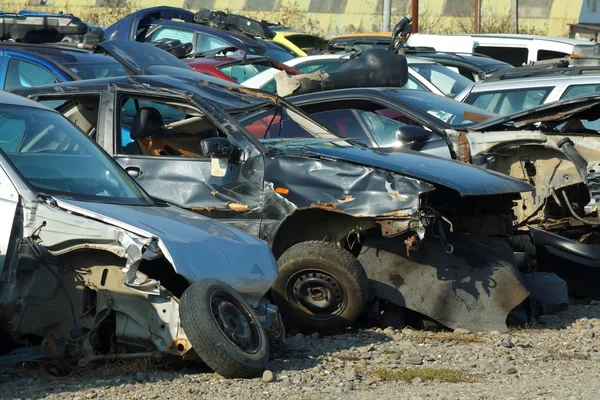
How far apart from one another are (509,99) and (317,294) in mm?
5395

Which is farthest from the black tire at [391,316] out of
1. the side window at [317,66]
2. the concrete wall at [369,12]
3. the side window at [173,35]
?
the concrete wall at [369,12]

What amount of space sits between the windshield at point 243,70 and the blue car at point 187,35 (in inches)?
94.6

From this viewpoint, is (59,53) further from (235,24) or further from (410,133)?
(235,24)

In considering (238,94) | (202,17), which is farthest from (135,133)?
(202,17)

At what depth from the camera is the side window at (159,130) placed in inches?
351

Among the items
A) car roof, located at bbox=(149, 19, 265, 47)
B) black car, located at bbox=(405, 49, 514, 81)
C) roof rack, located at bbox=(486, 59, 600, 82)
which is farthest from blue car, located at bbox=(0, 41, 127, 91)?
black car, located at bbox=(405, 49, 514, 81)

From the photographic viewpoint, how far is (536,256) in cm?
960

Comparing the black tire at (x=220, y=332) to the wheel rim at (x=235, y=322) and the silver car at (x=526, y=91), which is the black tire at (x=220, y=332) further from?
the silver car at (x=526, y=91)

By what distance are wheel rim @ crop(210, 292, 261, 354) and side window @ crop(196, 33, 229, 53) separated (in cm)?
1217

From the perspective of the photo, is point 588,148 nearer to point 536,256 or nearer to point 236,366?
point 536,256

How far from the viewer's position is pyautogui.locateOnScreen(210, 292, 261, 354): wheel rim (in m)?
6.29

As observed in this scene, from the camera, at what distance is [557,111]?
9.87m

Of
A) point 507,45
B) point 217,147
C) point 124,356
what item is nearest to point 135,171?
point 217,147

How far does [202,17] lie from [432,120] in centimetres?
1073
